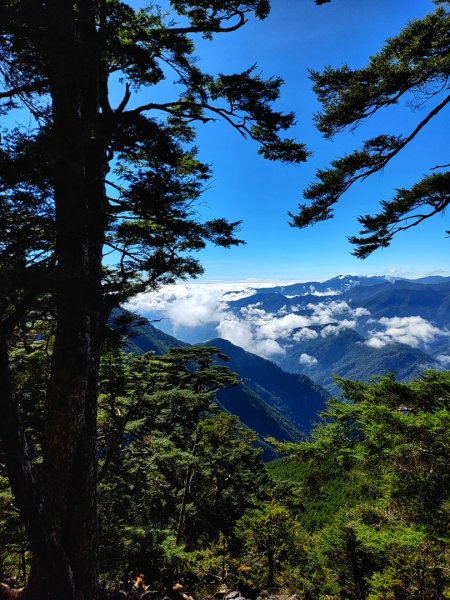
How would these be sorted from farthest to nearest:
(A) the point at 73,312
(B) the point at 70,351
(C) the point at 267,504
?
(C) the point at 267,504 → (B) the point at 70,351 → (A) the point at 73,312

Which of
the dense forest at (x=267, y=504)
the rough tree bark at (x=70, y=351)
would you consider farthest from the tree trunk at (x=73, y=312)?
the dense forest at (x=267, y=504)

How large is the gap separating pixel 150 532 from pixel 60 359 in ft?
30.4

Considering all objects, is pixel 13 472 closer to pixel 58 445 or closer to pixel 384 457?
pixel 58 445

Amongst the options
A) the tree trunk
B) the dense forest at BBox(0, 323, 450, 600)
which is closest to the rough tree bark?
the tree trunk

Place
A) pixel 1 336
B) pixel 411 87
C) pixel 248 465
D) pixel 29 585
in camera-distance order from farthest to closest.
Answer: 1. pixel 248 465
2. pixel 411 87
3. pixel 29 585
4. pixel 1 336

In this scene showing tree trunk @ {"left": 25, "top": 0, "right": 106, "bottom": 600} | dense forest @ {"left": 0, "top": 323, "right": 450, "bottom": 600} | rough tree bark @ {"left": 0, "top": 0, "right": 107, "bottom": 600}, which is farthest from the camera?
dense forest @ {"left": 0, "top": 323, "right": 450, "bottom": 600}

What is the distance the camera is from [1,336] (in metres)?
3.35

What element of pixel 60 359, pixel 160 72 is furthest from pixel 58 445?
pixel 160 72

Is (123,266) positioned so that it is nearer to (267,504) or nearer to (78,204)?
(78,204)

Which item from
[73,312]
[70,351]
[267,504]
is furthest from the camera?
[267,504]

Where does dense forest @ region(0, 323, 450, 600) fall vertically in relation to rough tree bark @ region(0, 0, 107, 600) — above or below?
below

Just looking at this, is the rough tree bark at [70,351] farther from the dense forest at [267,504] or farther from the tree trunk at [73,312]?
the dense forest at [267,504]

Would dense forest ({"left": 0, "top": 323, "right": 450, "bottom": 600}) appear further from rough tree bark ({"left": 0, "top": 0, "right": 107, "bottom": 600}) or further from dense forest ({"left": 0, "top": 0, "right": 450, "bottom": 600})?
rough tree bark ({"left": 0, "top": 0, "right": 107, "bottom": 600})

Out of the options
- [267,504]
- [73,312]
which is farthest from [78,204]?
[267,504]
